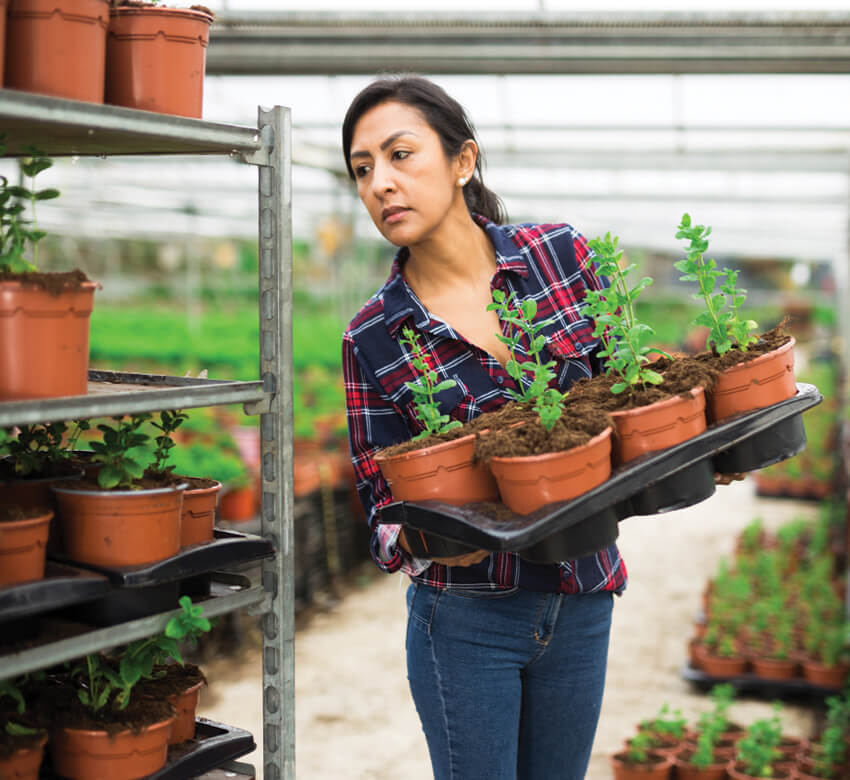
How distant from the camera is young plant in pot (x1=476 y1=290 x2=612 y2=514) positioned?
1.40m

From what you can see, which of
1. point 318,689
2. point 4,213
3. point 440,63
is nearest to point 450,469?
point 4,213

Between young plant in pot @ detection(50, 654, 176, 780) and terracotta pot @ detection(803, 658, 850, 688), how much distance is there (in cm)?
306

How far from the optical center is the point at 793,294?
81.5 ft

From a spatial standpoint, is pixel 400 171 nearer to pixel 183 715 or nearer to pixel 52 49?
pixel 52 49

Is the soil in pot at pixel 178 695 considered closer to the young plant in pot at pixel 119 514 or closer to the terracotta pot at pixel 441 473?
the young plant in pot at pixel 119 514

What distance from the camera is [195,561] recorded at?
58.4 inches

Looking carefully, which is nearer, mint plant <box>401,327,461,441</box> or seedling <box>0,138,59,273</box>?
seedling <box>0,138,59,273</box>

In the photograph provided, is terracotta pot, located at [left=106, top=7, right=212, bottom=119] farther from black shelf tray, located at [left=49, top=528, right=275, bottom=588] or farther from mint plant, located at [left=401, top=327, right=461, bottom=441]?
black shelf tray, located at [left=49, top=528, right=275, bottom=588]

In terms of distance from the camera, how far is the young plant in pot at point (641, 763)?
297cm

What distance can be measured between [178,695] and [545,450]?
743mm

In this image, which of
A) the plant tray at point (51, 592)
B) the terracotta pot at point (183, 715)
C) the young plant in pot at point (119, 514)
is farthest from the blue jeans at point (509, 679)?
the plant tray at point (51, 592)

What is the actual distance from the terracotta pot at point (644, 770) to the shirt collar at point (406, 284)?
73.6 inches

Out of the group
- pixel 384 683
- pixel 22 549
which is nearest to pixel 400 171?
pixel 22 549

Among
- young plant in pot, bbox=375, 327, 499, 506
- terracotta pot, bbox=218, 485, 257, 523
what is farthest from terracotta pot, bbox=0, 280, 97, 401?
terracotta pot, bbox=218, 485, 257, 523
